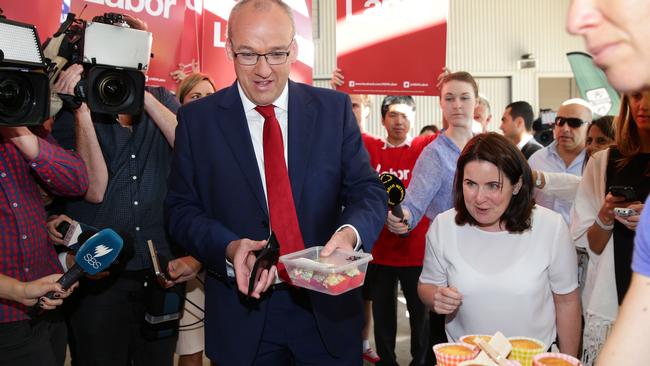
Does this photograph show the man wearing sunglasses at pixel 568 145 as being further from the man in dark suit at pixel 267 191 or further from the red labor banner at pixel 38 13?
the red labor banner at pixel 38 13


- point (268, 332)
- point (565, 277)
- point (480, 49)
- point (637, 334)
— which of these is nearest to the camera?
point (637, 334)

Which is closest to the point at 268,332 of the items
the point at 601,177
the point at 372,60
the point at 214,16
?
the point at 601,177

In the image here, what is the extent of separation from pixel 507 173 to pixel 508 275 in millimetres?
362

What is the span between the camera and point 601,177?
2395 mm

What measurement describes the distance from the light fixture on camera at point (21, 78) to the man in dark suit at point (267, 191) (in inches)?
17.1

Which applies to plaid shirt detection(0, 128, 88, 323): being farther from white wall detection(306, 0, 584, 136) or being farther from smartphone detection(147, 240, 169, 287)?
white wall detection(306, 0, 584, 136)

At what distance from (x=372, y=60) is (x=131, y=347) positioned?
6.51 feet

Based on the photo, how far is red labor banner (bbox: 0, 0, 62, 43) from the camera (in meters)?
2.69

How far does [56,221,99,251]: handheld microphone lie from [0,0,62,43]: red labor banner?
41.1 inches

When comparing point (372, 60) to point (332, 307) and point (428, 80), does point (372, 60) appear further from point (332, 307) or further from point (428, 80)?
point (332, 307)

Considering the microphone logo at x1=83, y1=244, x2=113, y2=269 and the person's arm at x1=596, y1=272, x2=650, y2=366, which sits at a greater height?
the person's arm at x1=596, y1=272, x2=650, y2=366

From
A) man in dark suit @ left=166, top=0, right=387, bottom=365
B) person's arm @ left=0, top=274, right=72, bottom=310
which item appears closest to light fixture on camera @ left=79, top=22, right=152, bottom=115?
man in dark suit @ left=166, top=0, right=387, bottom=365

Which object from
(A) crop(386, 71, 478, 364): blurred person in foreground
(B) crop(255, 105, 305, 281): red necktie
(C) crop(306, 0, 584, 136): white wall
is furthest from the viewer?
(C) crop(306, 0, 584, 136): white wall

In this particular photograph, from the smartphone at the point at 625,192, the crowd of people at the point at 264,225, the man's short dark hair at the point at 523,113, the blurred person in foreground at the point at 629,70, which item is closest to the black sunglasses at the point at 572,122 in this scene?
the crowd of people at the point at 264,225
